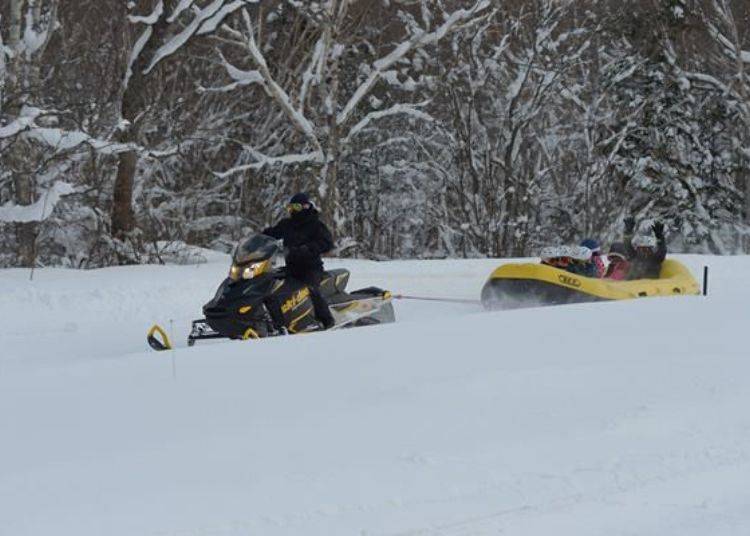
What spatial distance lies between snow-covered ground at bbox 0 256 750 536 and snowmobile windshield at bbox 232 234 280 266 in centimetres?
135

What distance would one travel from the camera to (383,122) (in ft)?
89.9

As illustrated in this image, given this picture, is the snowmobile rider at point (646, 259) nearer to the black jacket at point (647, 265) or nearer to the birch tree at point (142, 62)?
the black jacket at point (647, 265)

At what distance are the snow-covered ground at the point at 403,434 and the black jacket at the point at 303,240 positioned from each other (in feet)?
5.20

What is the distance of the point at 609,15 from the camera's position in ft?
85.7

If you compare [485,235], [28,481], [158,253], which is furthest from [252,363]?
[485,235]

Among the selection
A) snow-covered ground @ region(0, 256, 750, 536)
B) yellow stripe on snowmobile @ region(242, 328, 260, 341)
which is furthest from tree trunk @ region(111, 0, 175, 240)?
snow-covered ground @ region(0, 256, 750, 536)

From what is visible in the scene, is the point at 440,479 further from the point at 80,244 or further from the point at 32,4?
the point at 80,244

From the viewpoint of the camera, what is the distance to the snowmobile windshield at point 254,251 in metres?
8.41

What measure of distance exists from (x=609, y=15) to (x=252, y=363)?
2204cm

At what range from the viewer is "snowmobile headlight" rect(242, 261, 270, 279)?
8.37 metres

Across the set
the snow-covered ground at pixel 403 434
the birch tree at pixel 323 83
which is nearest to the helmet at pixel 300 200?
the snow-covered ground at pixel 403 434

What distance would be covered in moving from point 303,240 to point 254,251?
81 centimetres

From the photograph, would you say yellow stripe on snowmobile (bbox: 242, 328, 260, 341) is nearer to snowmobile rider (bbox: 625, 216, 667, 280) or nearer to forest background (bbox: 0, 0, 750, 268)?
forest background (bbox: 0, 0, 750, 268)

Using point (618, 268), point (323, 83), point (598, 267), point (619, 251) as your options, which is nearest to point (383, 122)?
point (323, 83)
